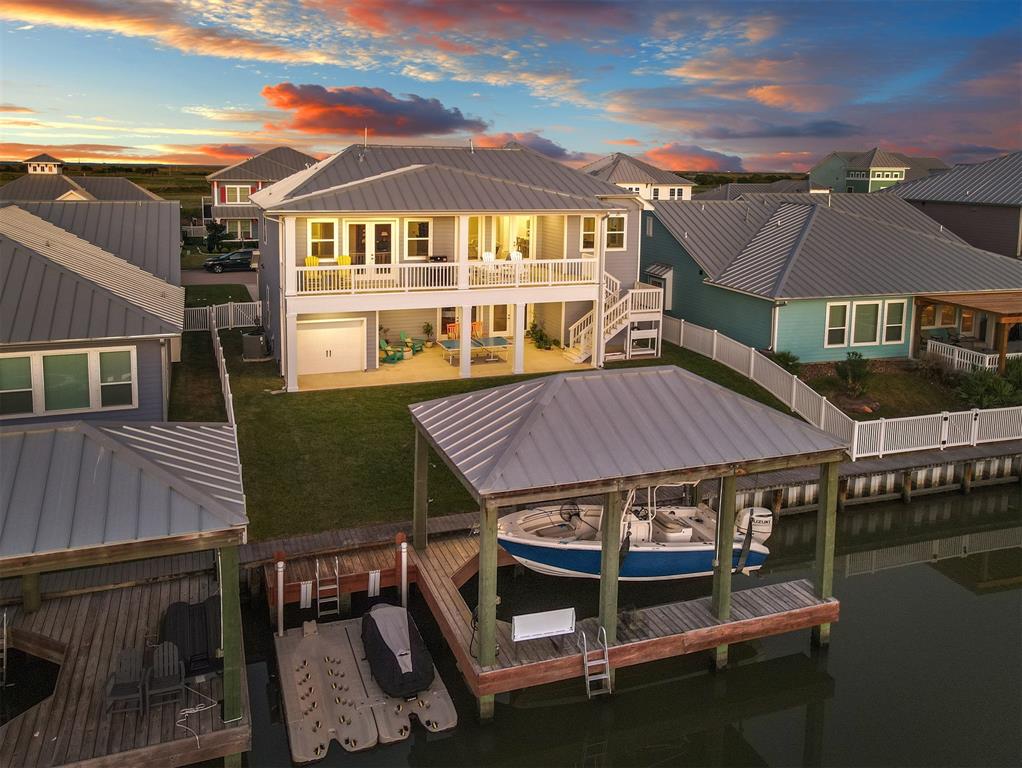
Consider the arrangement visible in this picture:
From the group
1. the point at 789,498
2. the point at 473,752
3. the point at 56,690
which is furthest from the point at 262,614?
the point at 789,498

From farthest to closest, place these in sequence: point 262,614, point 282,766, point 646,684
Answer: point 262,614
point 646,684
point 282,766

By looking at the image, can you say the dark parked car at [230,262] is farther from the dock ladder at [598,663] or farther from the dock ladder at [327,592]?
the dock ladder at [598,663]

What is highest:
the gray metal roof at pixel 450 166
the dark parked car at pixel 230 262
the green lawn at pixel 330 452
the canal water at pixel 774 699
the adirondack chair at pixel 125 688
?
the gray metal roof at pixel 450 166

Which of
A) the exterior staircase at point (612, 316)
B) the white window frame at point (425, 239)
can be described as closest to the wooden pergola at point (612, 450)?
the white window frame at point (425, 239)

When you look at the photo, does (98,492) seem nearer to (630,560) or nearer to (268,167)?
(630,560)

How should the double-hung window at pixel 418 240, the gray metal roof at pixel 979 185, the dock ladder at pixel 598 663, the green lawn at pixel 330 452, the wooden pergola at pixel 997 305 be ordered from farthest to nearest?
the gray metal roof at pixel 979 185
the double-hung window at pixel 418 240
the wooden pergola at pixel 997 305
the green lawn at pixel 330 452
the dock ladder at pixel 598 663

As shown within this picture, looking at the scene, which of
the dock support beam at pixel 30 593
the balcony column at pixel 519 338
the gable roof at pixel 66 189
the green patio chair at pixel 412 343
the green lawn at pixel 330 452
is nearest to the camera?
the dock support beam at pixel 30 593

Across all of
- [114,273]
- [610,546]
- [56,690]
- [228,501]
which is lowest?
[56,690]

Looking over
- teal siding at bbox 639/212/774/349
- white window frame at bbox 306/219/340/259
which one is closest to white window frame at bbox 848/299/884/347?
teal siding at bbox 639/212/774/349

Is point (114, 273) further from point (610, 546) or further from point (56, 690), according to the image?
point (610, 546)
